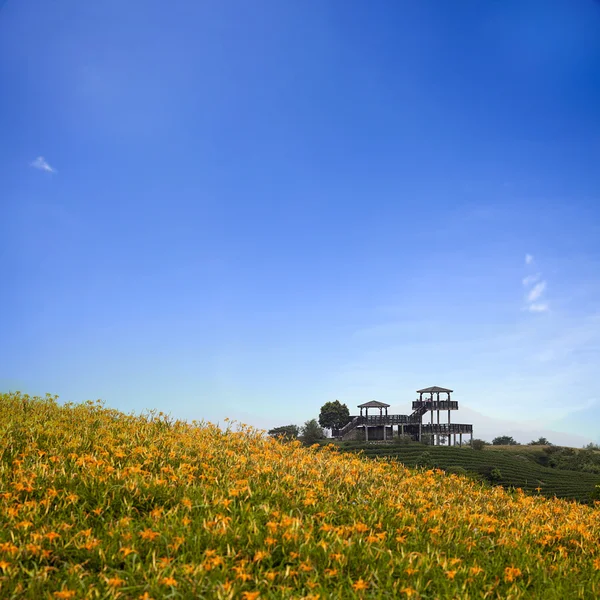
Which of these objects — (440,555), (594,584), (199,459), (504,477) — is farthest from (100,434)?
(504,477)

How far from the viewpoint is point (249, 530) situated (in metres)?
4.37

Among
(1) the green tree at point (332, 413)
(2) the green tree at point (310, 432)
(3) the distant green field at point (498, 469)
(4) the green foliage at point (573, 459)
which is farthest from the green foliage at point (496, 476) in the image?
(1) the green tree at point (332, 413)

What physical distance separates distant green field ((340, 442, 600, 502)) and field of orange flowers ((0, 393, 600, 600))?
15.2 metres

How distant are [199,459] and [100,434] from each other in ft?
5.85

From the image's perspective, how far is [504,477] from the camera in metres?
22.5

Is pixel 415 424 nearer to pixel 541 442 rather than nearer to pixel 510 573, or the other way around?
pixel 541 442

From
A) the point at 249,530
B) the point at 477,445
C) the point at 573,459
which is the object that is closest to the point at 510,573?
the point at 249,530

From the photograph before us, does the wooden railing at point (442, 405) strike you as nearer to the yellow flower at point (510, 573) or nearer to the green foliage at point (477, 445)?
the green foliage at point (477, 445)

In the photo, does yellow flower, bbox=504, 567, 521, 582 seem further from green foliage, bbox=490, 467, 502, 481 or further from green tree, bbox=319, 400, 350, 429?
green tree, bbox=319, 400, 350, 429

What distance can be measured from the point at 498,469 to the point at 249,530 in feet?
72.2

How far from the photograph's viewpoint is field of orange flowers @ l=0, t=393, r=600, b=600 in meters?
3.72

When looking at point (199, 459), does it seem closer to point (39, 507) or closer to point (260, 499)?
point (260, 499)

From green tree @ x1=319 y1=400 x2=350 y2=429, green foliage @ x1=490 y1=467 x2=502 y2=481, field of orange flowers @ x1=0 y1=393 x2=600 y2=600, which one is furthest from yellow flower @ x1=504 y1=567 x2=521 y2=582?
green tree @ x1=319 y1=400 x2=350 y2=429

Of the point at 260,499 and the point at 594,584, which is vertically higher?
the point at 260,499
